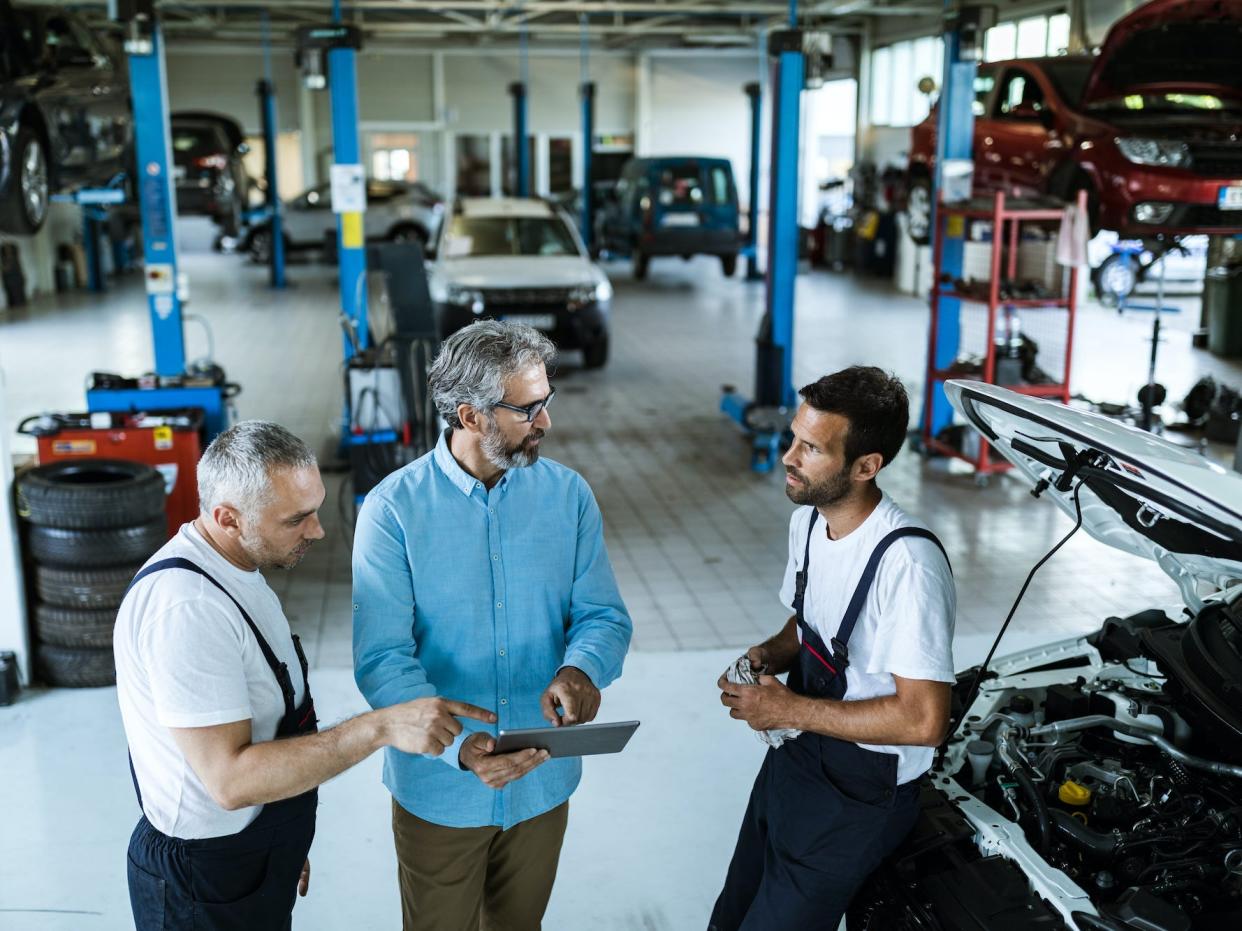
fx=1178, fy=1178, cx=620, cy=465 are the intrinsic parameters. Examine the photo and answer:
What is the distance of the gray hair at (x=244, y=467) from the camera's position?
206cm

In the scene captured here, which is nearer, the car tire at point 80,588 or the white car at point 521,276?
the car tire at point 80,588

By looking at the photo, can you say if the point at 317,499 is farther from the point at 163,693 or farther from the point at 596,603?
the point at 596,603

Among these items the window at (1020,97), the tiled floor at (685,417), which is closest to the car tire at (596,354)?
the tiled floor at (685,417)

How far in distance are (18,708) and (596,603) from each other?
130 inches

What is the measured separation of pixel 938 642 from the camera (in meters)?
2.23

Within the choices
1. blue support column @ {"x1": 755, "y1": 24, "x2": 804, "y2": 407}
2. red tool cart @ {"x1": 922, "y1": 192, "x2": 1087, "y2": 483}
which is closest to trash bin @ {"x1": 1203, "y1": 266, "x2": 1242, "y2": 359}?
red tool cart @ {"x1": 922, "y1": 192, "x2": 1087, "y2": 483}

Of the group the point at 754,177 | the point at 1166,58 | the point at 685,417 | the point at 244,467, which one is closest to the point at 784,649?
the point at 244,467

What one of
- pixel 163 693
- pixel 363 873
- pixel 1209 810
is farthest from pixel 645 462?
pixel 163 693

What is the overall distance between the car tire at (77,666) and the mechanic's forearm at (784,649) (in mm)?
3231

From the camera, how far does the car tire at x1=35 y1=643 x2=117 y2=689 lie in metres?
4.86

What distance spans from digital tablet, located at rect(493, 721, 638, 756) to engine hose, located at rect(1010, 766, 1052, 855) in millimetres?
996

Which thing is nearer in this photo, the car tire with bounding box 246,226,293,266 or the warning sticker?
the warning sticker

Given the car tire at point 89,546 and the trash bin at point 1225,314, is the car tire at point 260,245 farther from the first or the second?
the car tire at point 89,546

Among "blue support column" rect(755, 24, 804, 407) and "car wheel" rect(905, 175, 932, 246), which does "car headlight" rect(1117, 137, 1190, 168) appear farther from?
"blue support column" rect(755, 24, 804, 407)
